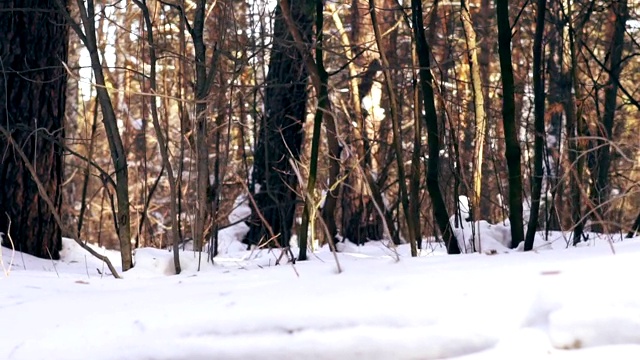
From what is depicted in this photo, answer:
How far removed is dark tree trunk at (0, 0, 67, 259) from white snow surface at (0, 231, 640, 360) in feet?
10.5

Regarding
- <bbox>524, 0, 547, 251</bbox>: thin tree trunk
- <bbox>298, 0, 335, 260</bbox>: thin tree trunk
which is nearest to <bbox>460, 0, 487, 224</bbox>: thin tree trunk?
Result: <bbox>524, 0, 547, 251</bbox>: thin tree trunk

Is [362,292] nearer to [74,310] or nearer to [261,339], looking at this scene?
[261,339]

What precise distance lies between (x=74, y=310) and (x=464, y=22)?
386 centimetres

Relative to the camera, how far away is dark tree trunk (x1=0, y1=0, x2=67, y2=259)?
19.7 feet

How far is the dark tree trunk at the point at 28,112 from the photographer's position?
236 inches

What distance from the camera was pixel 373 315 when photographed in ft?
7.70

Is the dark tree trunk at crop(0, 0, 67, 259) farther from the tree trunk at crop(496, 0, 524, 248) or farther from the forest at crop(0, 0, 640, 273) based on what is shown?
the tree trunk at crop(496, 0, 524, 248)

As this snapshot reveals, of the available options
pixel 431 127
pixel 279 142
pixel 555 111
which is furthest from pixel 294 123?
pixel 555 111

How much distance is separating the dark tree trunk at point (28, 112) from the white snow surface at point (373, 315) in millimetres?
3214

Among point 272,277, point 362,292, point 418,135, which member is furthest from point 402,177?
point 362,292

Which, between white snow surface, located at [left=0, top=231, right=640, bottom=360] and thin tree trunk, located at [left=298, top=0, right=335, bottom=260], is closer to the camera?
white snow surface, located at [left=0, top=231, right=640, bottom=360]

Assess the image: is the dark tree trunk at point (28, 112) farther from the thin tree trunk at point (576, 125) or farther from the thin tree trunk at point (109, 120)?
the thin tree trunk at point (576, 125)

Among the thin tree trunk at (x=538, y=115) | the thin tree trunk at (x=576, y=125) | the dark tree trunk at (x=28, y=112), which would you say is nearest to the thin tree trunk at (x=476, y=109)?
the thin tree trunk at (x=538, y=115)

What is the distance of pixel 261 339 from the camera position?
2.39 meters
